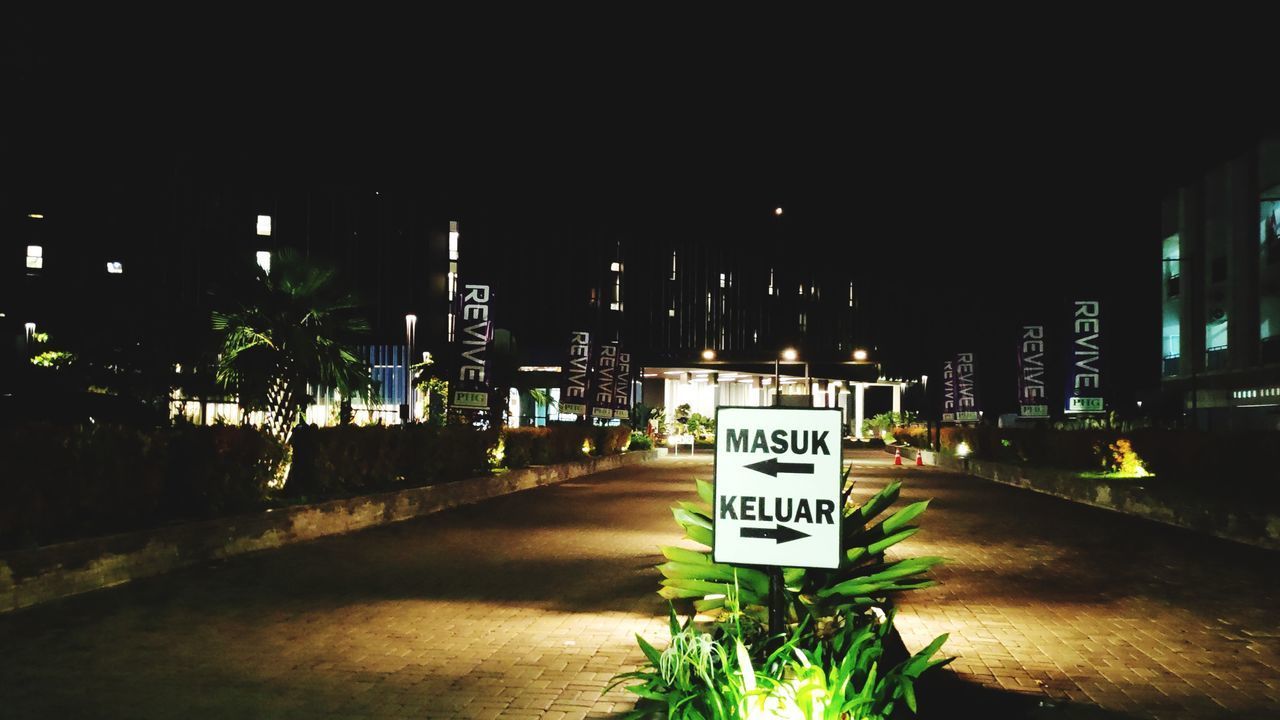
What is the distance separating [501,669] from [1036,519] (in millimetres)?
14474

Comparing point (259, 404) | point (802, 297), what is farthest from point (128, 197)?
point (802, 297)

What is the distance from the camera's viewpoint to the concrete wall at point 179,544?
9.38 m

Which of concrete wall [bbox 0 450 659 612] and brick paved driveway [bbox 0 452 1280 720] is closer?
brick paved driveway [bbox 0 452 1280 720]

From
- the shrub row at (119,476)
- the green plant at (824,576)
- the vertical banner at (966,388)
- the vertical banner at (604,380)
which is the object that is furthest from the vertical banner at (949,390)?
the green plant at (824,576)

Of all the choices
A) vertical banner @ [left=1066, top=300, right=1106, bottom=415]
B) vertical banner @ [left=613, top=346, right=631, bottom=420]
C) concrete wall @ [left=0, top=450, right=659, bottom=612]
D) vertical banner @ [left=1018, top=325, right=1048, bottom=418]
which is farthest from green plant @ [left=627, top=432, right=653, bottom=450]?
concrete wall @ [left=0, top=450, right=659, bottom=612]

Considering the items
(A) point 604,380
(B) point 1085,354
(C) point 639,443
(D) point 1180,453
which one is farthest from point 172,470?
(C) point 639,443

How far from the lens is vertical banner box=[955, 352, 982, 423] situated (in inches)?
1941

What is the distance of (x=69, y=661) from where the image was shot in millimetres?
7227

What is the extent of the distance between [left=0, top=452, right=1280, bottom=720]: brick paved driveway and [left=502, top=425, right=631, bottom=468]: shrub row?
565 inches

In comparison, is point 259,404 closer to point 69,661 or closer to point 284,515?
point 284,515

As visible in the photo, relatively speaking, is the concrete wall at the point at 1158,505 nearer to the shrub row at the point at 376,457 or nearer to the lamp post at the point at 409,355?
the shrub row at the point at 376,457

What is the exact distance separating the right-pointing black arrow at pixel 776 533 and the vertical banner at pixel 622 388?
39371mm

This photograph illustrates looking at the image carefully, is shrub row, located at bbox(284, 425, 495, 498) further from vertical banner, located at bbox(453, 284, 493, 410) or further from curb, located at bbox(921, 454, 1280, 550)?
curb, located at bbox(921, 454, 1280, 550)

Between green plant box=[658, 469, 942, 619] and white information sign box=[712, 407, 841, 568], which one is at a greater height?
white information sign box=[712, 407, 841, 568]
